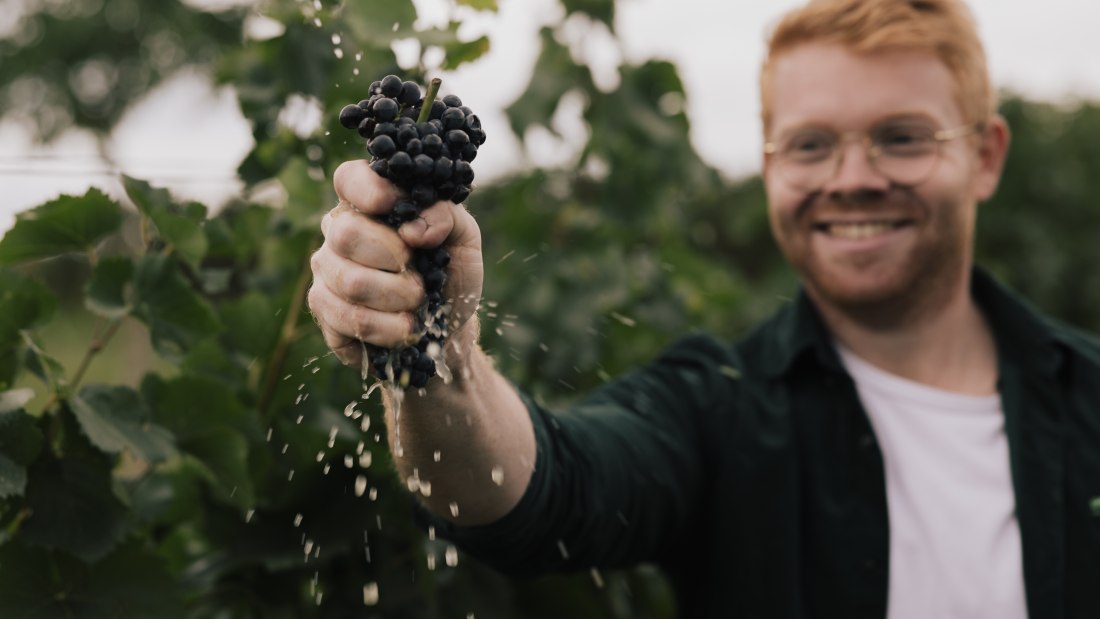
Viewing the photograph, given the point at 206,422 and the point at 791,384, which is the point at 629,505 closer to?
the point at 791,384

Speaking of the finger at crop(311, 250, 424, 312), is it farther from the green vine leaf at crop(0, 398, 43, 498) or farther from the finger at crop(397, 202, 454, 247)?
the green vine leaf at crop(0, 398, 43, 498)

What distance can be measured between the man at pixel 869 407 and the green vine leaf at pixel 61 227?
0.81m

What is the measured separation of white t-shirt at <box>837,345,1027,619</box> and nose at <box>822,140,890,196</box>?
410 millimetres

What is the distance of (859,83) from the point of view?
7.22 feet

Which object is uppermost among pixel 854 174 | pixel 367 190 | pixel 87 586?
pixel 367 190

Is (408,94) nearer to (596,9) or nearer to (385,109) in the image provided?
(385,109)

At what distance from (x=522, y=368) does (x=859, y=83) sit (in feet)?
3.50

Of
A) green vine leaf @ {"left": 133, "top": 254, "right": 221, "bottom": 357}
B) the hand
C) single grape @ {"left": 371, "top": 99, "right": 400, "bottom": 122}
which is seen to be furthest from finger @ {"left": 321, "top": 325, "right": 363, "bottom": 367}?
green vine leaf @ {"left": 133, "top": 254, "right": 221, "bottom": 357}

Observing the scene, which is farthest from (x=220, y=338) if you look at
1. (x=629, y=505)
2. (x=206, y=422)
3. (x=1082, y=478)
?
(x=1082, y=478)

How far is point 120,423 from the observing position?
5.10ft

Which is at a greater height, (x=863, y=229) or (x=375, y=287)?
(x=375, y=287)

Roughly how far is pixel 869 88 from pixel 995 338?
2.22ft

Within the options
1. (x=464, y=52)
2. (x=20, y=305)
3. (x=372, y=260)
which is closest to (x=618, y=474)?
(x=464, y=52)

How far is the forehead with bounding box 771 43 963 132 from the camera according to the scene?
86.2 inches
